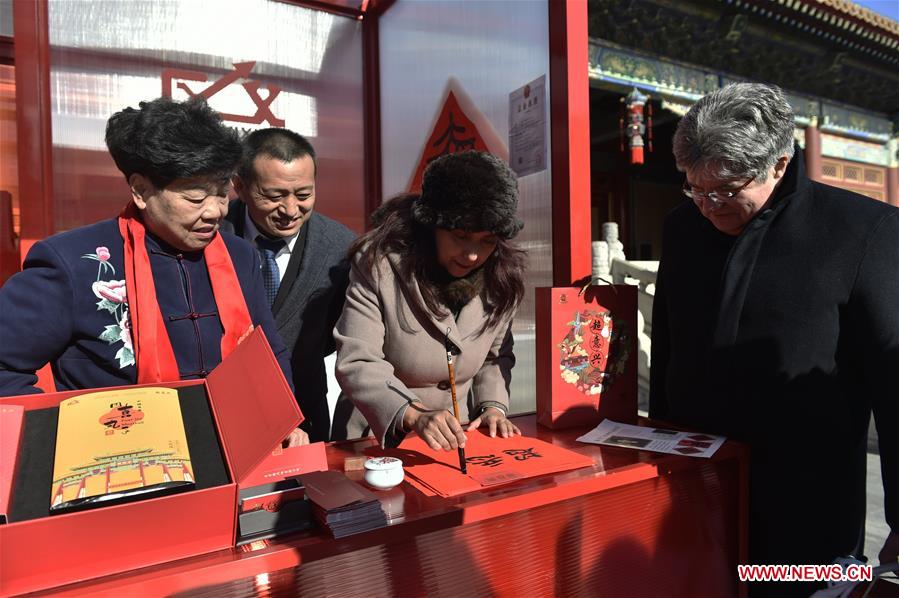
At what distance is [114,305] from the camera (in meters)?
1.29

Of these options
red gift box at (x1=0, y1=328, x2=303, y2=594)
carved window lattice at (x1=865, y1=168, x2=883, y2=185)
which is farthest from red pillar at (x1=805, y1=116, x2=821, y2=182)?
red gift box at (x1=0, y1=328, x2=303, y2=594)

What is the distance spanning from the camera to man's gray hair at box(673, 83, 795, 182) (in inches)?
51.4

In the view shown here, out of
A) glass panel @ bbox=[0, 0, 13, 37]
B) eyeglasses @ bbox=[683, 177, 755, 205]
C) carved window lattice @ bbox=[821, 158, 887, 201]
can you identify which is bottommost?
eyeglasses @ bbox=[683, 177, 755, 205]

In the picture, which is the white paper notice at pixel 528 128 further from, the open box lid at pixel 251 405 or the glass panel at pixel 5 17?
the glass panel at pixel 5 17

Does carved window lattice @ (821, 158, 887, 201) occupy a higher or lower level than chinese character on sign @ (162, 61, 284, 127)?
higher

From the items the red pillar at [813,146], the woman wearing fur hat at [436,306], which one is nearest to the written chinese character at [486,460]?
the woman wearing fur hat at [436,306]

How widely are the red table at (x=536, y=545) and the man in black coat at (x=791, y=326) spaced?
0.39 feet

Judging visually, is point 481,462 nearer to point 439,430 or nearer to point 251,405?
point 439,430

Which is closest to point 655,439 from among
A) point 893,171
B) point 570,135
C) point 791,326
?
point 791,326

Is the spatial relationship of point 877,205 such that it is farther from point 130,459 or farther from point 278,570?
point 130,459

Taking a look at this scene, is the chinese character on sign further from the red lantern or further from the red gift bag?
the red lantern

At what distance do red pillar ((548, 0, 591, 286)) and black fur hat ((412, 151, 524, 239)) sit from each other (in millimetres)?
536

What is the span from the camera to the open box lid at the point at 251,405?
2.81ft

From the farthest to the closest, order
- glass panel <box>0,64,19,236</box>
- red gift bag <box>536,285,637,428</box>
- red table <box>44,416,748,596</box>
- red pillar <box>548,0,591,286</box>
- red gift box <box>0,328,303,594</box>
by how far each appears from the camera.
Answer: glass panel <box>0,64,19,236</box>
red pillar <box>548,0,591,286</box>
red gift bag <box>536,285,637,428</box>
red table <box>44,416,748,596</box>
red gift box <box>0,328,303,594</box>
